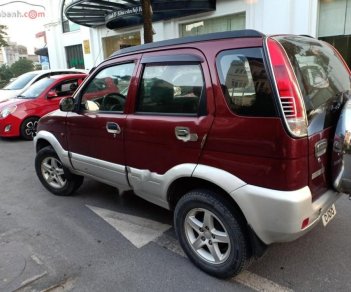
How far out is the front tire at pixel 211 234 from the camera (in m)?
2.54

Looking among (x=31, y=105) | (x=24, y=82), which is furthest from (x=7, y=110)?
(x=24, y=82)

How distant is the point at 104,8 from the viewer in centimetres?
1320

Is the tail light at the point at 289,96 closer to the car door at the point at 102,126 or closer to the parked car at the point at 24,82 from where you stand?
the car door at the point at 102,126

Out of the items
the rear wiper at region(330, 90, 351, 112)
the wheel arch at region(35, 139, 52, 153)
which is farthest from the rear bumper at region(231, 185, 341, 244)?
the wheel arch at region(35, 139, 52, 153)

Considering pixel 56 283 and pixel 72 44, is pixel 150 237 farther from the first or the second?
pixel 72 44

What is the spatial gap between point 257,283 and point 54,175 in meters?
3.04

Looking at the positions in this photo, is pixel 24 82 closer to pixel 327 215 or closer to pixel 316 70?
pixel 316 70

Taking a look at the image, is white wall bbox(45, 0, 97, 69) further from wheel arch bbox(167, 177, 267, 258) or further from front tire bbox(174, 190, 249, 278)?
front tire bbox(174, 190, 249, 278)

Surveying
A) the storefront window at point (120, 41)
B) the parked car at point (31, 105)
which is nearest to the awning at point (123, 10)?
the storefront window at point (120, 41)

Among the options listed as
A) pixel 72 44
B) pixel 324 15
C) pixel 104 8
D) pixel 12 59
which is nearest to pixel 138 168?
Result: pixel 324 15

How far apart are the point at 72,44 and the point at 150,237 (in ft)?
59.3

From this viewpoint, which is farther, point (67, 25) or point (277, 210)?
point (67, 25)

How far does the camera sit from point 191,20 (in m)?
11.7

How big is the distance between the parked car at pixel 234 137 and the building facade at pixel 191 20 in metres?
6.41
